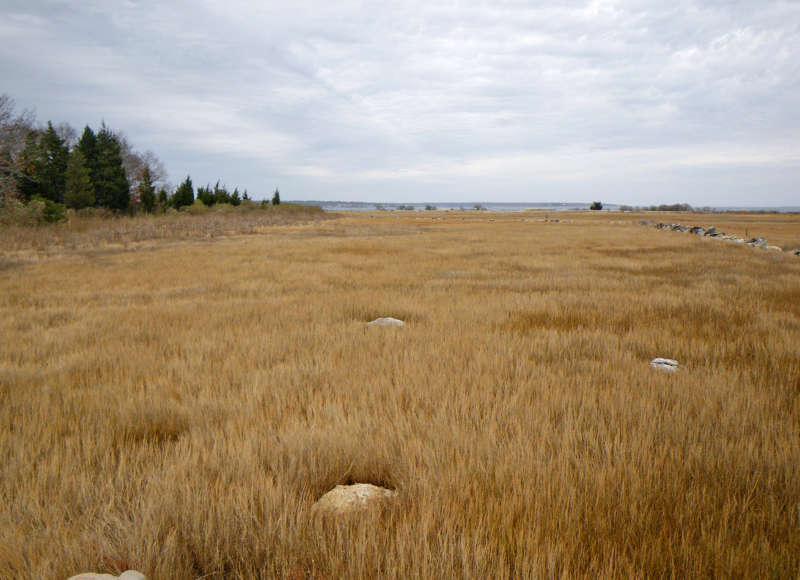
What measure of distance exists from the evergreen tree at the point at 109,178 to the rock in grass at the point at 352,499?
60344 millimetres

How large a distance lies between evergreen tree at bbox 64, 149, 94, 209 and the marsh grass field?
47015mm

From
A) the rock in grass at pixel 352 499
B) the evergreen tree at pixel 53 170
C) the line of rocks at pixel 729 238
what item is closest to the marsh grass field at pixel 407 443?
the rock in grass at pixel 352 499

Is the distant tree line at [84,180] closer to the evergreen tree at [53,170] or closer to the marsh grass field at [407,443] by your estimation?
the evergreen tree at [53,170]

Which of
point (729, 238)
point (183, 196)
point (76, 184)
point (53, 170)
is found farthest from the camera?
point (183, 196)

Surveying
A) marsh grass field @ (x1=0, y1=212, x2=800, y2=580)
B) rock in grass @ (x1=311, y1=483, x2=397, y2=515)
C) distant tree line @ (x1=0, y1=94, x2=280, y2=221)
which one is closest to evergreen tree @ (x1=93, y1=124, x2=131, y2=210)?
distant tree line @ (x1=0, y1=94, x2=280, y2=221)

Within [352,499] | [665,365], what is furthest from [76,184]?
[665,365]

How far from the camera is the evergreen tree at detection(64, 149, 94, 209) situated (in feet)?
142

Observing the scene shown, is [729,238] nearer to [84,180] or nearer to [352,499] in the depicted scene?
[352,499]

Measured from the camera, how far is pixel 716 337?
578cm

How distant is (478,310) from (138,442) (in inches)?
219

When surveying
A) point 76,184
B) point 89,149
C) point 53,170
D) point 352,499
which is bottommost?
point 352,499

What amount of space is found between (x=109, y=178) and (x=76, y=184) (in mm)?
8002

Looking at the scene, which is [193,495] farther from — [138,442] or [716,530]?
[716,530]

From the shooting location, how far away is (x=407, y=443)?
2.78 meters
